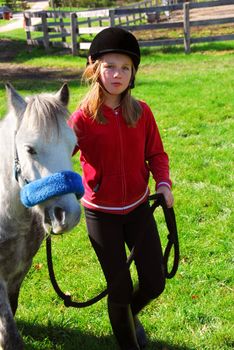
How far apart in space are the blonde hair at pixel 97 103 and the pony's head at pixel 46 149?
1.24ft

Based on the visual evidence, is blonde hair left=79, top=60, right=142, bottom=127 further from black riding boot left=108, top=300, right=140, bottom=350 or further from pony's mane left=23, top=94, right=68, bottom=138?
black riding boot left=108, top=300, right=140, bottom=350

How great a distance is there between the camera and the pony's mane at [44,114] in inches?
79.7

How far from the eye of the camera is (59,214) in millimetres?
1941

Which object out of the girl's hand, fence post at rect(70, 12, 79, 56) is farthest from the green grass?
fence post at rect(70, 12, 79, 56)

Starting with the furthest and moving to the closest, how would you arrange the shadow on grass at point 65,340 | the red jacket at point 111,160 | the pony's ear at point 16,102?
the shadow on grass at point 65,340 → the red jacket at point 111,160 → the pony's ear at point 16,102

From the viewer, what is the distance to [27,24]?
→ 58.9ft

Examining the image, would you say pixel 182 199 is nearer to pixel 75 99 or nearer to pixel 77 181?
pixel 77 181

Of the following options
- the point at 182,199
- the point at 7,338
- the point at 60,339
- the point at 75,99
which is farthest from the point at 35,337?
the point at 75,99

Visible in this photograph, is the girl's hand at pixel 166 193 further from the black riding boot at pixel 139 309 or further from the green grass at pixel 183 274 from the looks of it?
the green grass at pixel 183 274

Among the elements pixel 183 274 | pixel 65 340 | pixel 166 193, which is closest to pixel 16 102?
pixel 166 193

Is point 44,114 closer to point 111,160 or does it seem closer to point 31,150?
point 31,150

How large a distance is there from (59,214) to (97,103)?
33.1 inches

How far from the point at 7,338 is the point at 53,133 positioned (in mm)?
1149

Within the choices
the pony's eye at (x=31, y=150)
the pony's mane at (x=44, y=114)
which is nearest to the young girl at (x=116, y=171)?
the pony's mane at (x=44, y=114)
